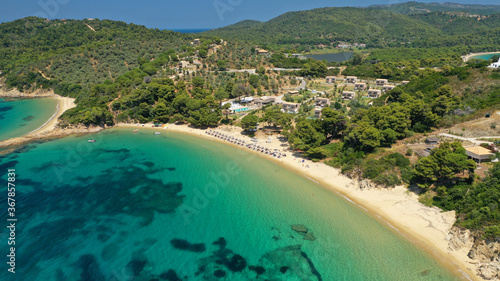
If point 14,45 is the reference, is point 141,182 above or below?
below

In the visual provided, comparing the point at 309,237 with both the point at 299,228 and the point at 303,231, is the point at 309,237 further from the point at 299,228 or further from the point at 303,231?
the point at 299,228

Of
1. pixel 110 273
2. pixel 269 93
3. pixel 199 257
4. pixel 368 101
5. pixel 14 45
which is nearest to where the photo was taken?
pixel 110 273

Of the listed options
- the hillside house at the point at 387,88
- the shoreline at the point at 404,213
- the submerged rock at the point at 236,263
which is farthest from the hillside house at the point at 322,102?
the submerged rock at the point at 236,263

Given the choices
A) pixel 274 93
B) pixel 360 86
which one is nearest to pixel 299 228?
pixel 274 93

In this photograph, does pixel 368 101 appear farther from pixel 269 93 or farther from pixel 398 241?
pixel 398 241

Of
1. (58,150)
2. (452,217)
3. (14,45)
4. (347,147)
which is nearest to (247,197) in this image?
(347,147)

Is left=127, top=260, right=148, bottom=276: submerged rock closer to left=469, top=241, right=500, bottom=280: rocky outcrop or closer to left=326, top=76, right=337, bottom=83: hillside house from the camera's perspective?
left=469, top=241, right=500, bottom=280: rocky outcrop

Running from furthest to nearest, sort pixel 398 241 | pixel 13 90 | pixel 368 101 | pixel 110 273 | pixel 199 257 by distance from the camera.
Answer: pixel 13 90 → pixel 368 101 → pixel 398 241 → pixel 199 257 → pixel 110 273
